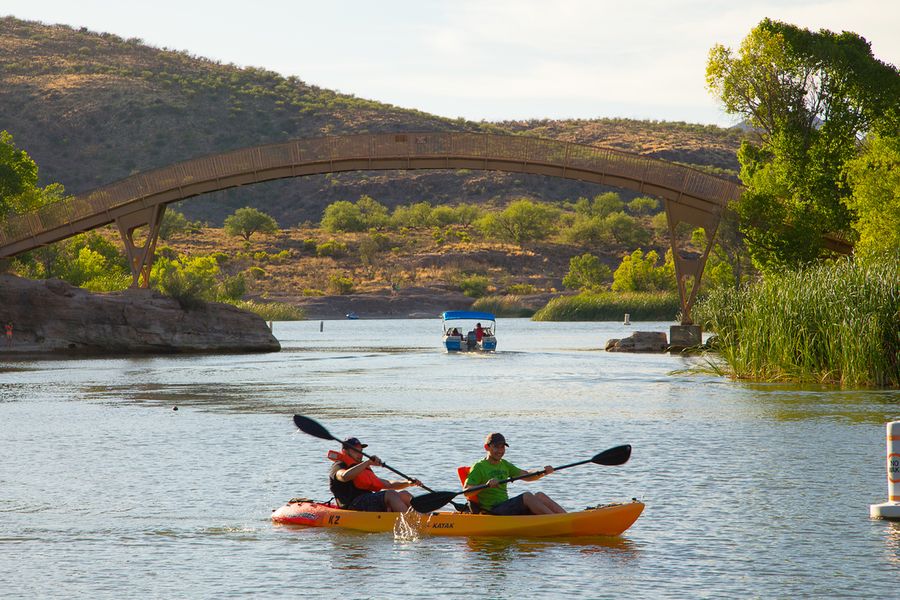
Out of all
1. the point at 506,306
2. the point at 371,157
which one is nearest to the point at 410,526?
the point at 371,157

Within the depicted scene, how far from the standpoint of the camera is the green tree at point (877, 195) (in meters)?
42.2

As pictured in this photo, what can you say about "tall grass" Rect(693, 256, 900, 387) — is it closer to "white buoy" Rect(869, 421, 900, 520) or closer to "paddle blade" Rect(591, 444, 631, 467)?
"white buoy" Rect(869, 421, 900, 520)

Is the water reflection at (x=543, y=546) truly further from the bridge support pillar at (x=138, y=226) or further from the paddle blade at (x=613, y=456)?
the bridge support pillar at (x=138, y=226)

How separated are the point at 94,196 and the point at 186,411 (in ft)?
83.1

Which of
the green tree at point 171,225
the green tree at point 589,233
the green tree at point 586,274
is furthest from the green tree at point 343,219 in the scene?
the green tree at point 586,274

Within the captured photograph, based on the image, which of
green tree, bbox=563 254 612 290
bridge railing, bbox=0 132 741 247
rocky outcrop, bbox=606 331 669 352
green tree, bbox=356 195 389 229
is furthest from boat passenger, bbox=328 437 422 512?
green tree, bbox=356 195 389 229

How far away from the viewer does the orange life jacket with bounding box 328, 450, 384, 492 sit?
54.2ft

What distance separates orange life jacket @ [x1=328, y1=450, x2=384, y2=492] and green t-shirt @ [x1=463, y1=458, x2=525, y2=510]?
56.8 inches

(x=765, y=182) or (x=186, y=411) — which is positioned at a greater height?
(x=765, y=182)

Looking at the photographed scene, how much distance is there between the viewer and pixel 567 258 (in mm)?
129125

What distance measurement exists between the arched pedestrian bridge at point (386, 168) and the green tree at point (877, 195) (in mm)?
6179

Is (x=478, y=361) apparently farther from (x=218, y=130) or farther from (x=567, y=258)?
(x=218, y=130)

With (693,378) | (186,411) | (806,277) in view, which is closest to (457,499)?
(186,411)

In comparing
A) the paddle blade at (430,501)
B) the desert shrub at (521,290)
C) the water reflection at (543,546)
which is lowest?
the water reflection at (543,546)
